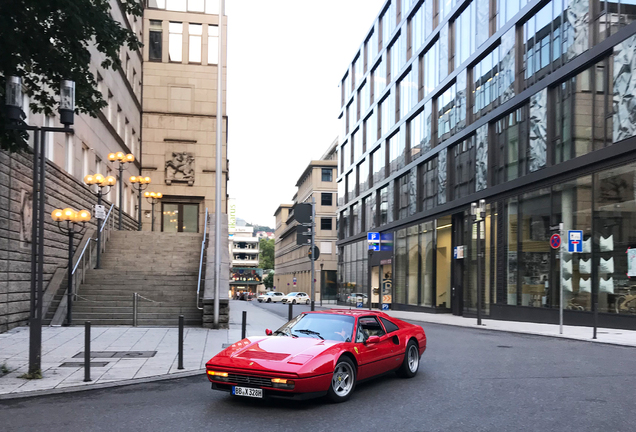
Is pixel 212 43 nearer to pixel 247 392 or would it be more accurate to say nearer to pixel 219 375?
pixel 219 375

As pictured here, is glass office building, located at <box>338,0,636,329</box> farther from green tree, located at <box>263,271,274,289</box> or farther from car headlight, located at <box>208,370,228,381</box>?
green tree, located at <box>263,271,274,289</box>

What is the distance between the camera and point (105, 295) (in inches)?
800

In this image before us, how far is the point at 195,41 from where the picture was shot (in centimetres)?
4581

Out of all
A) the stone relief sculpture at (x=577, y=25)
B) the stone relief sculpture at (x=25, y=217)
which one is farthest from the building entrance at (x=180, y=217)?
the stone relief sculpture at (x=577, y=25)

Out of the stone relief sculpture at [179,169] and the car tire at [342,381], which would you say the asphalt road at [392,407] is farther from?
the stone relief sculpture at [179,169]

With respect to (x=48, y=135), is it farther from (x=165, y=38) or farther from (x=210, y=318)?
(x=165, y=38)

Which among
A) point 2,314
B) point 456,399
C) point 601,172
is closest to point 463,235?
point 601,172

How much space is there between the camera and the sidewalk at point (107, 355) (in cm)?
939

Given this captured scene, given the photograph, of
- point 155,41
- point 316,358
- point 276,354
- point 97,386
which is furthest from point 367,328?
point 155,41

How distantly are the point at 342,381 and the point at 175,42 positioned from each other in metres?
41.6

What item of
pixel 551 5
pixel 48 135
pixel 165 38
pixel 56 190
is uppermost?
pixel 165 38

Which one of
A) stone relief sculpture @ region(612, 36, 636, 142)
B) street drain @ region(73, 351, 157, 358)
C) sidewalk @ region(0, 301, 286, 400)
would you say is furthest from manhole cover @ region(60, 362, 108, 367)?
stone relief sculpture @ region(612, 36, 636, 142)

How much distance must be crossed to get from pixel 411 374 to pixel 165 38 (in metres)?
40.5

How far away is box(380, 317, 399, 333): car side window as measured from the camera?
9997mm
